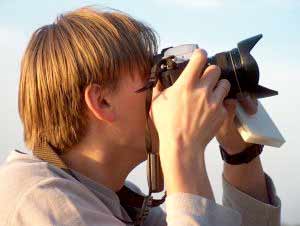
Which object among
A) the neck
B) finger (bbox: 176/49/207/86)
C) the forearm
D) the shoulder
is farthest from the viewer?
the forearm

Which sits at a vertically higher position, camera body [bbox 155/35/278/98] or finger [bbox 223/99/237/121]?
camera body [bbox 155/35/278/98]

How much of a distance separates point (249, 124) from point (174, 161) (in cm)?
46

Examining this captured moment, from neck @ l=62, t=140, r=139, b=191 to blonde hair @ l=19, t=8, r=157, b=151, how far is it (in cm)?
5

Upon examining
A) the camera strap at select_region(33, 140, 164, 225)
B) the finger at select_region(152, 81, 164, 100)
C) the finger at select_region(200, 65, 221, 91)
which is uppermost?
the finger at select_region(200, 65, 221, 91)

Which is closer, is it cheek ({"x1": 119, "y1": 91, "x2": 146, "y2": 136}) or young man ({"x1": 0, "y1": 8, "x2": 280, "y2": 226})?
young man ({"x1": 0, "y1": 8, "x2": 280, "y2": 226})

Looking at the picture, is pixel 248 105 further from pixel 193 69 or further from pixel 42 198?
pixel 42 198

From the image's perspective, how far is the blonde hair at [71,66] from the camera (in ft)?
6.73

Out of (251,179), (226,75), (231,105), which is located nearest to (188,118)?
(226,75)

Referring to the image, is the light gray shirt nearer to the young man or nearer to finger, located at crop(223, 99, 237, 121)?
the young man

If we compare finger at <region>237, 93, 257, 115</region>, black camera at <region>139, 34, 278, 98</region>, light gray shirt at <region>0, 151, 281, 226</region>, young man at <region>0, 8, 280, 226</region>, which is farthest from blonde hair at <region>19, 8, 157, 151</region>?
finger at <region>237, 93, 257, 115</region>

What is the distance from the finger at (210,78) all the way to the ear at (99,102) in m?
0.40

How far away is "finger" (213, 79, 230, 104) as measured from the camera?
72.7 inches

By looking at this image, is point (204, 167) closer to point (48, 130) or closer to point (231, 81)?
point (231, 81)

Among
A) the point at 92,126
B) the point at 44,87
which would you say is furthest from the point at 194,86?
the point at 44,87
